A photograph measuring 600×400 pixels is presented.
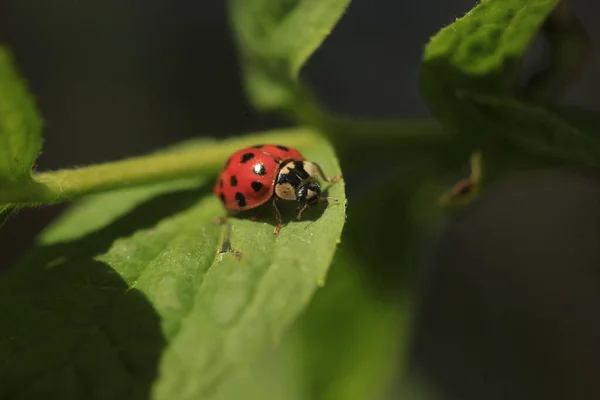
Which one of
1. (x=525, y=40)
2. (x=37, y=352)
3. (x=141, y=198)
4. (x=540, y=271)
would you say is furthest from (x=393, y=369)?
(x=540, y=271)

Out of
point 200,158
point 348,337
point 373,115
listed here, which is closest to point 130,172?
point 200,158

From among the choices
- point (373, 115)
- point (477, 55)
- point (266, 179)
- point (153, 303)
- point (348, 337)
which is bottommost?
point (373, 115)

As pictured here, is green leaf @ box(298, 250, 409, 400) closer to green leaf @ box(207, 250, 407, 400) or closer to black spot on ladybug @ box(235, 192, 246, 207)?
green leaf @ box(207, 250, 407, 400)

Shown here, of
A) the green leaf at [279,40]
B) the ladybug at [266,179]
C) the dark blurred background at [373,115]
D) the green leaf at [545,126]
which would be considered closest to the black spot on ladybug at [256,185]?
the ladybug at [266,179]

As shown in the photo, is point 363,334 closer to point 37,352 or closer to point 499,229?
point 37,352

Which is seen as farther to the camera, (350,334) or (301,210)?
(350,334)

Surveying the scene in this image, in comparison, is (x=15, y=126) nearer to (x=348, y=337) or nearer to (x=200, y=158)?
(x=200, y=158)

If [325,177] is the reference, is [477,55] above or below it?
above
